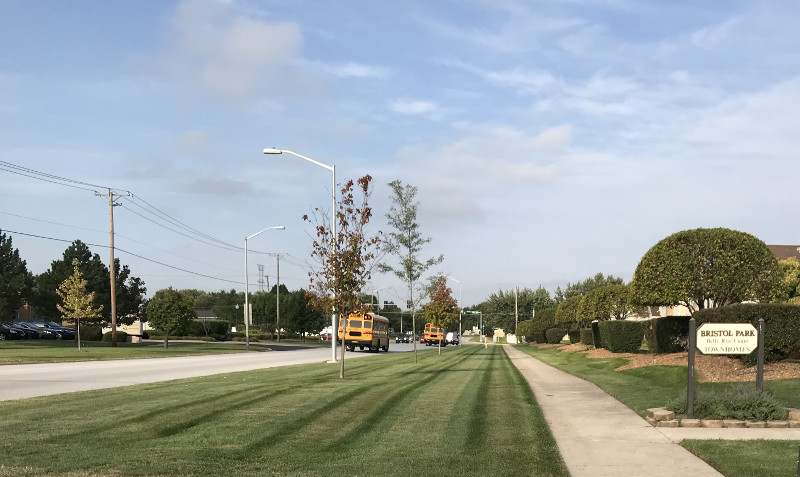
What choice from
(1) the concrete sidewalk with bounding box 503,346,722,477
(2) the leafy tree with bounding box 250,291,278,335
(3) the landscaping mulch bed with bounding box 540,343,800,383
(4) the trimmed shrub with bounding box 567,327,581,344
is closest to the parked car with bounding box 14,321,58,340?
(2) the leafy tree with bounding box 250,291,278,335

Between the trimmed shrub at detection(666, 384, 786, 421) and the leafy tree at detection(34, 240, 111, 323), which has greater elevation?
the leafy tree at detection(34, 240, 111, 323)

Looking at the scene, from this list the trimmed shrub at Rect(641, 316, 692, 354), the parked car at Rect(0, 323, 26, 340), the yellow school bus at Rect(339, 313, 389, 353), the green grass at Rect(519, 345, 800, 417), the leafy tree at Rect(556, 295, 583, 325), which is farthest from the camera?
the parked car at Rect(0, 323, 26, 340)

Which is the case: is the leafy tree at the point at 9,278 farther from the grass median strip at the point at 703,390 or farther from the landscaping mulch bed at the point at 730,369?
the landscaping mulch bed at the point at 730,369

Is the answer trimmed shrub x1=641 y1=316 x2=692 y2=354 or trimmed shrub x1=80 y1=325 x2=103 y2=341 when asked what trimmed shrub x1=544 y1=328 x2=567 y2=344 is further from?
trimmed shrub x1=80 y1=325 x2=103 y2=341

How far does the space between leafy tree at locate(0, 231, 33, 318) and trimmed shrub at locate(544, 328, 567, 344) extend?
161 feet

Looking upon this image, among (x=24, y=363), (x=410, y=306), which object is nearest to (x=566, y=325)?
(x=410, y=306)

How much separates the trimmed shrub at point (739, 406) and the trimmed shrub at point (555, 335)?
56299mm

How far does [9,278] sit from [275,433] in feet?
225

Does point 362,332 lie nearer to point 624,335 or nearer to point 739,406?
point 624,335

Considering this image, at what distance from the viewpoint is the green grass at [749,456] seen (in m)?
8.26

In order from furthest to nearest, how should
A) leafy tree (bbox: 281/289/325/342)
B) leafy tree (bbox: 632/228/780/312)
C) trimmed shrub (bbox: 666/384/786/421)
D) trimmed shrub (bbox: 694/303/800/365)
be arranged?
leafy tree (bbox: 281/289/325/342)
leafy tree (bbox: 632/228/780/312)
trimmed shrub (bbox: 694/303/800/365)
trimmed shrub (bbox: 666/384/786/421)

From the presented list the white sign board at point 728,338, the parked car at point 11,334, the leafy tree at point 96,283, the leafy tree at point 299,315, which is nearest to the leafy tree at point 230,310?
the leafy tree at point 299,315

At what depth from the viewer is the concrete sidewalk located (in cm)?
852

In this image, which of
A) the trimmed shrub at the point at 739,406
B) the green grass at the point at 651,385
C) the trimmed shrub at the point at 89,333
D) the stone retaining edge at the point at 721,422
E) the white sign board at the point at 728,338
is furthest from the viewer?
the trimmed shrub at the point at 89,333
